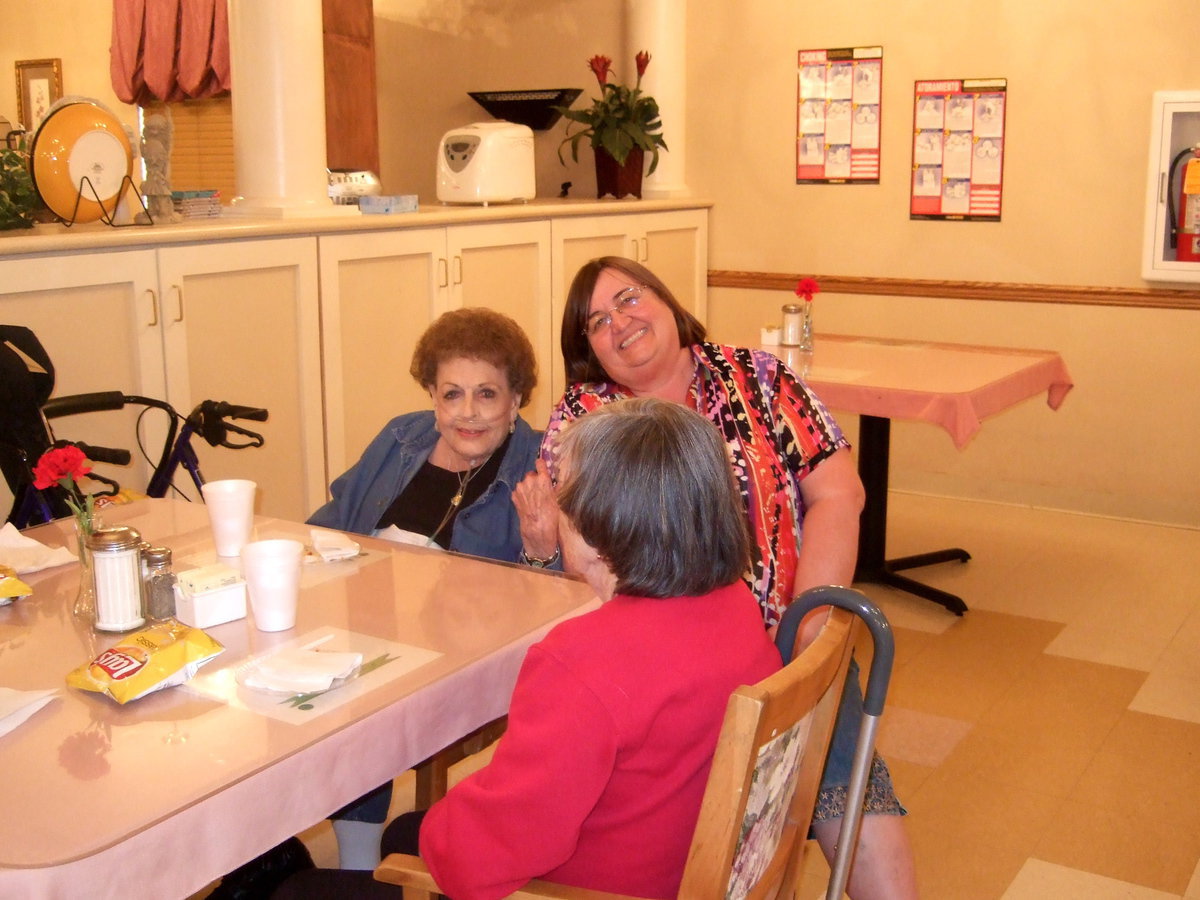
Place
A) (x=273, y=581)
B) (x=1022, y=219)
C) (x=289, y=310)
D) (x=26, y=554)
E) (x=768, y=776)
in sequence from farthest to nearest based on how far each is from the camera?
(x=1022, y=219), (x=289, y=310), (x=26, y=554), (x=273, y=581), (x=768, y=776)

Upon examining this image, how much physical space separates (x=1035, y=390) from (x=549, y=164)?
3.00 m

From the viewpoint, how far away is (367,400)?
425 centimetres

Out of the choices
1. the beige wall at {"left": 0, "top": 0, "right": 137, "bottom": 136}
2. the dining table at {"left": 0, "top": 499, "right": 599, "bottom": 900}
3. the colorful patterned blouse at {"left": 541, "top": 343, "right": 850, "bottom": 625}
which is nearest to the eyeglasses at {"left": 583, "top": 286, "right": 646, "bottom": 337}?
the colorful patterned blouse at {"left": 541, "top": 343, "right": 850, "bottom": 625}

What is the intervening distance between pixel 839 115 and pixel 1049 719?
298 cm

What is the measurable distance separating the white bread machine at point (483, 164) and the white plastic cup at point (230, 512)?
2940mm

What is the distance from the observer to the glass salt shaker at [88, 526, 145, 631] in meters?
1.75

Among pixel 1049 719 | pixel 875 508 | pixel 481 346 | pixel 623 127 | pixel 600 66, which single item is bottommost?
pixel 1049 719

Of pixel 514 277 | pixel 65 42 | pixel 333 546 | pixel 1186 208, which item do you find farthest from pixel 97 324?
pixel 65 42

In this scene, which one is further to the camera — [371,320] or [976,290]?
[976,290]

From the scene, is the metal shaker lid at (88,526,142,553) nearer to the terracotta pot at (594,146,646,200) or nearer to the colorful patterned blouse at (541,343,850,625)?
the colorful patterned blouse at (541,343,850,625)

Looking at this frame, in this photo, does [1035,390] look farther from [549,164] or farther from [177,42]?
[177,42]

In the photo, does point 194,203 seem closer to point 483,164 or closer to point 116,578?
point 483,164

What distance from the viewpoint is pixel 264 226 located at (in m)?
3.72

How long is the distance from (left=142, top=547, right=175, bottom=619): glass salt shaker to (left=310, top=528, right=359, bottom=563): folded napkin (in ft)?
1.04
